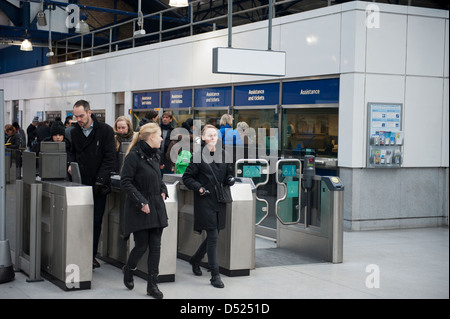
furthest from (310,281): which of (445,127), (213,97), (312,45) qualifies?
(213,97)

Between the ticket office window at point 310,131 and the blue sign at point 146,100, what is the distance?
557cm

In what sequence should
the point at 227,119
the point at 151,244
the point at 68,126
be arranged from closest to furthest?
1. the point at 151,244
2. the point at 227,119
3. the point at 68,126

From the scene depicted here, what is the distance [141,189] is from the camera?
19.3 feet

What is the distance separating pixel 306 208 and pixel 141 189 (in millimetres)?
3184

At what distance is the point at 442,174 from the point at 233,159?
379cm

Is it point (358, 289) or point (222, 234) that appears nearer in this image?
point (358, 289)

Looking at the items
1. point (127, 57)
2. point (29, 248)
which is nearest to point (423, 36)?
point (29, 248)

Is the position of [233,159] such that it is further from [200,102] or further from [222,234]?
[200,102]

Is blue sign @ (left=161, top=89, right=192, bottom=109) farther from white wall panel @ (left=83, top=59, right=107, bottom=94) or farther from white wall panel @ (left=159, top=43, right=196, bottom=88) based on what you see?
white wall panel @ (left=83, top=59, right=107, bottom=94)

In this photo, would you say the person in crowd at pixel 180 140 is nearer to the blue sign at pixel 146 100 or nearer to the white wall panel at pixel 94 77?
the blue sign at pixel 146 100

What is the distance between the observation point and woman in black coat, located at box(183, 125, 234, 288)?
250 inches

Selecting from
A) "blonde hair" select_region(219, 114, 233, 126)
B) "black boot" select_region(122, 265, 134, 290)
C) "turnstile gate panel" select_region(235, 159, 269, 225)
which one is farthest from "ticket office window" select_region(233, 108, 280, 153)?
"black boot" select_region(122, 265, 134, 290)

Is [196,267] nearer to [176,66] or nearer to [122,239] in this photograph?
[122,239]
